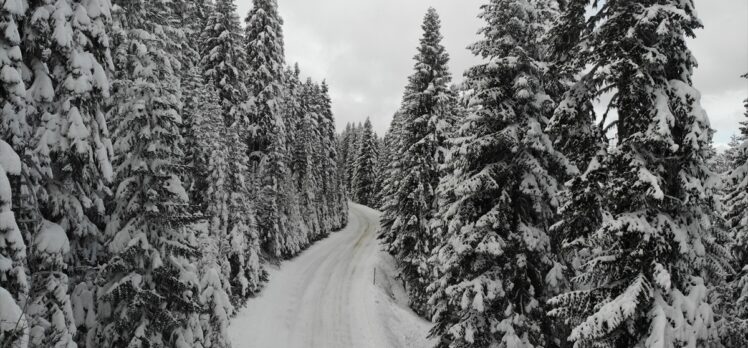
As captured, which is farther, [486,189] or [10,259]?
[486,189]

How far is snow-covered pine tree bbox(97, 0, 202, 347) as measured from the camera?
1061cm

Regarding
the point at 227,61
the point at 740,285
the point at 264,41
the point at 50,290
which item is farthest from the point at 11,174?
the point at 264,41

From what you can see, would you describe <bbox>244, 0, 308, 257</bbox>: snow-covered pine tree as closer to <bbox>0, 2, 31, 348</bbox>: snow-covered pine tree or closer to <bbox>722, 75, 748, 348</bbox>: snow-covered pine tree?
<bbox>0, 2, 31, 348</bbox>: snow-covered pine tree

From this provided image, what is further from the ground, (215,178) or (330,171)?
(330,171)

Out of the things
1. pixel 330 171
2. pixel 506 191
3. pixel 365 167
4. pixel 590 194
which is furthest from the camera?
pixel 365 167

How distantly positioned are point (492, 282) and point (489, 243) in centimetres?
107

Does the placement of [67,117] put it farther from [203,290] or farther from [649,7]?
[649,7]

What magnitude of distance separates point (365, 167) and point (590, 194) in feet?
221

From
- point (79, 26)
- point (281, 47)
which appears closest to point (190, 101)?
point (79, 26)

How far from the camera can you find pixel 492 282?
39.3ft

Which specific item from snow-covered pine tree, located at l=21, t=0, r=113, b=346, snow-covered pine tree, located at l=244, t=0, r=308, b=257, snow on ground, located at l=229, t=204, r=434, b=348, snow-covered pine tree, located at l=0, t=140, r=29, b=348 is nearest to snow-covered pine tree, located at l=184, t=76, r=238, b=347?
snow on ground, located at l=229, t=204, r=434, b=348

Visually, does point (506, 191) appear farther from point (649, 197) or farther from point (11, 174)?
point (11, 174)

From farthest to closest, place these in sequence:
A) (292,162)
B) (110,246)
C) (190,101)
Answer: (292,162) < (190,101) < (110,246)

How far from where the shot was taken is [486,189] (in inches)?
487
